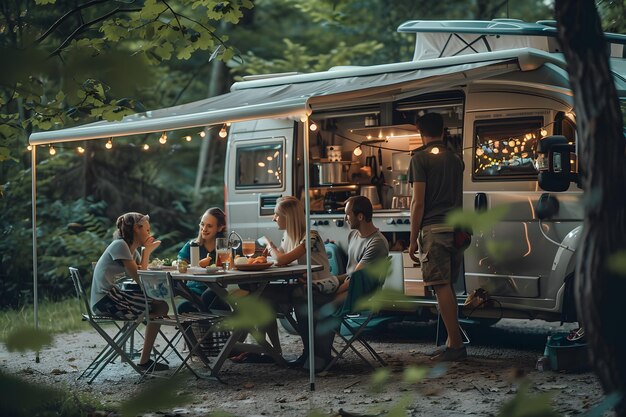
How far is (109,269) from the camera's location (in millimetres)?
7457

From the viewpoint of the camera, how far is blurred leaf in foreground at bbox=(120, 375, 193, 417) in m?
1.57

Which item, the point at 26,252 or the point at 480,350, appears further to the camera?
the point at 26,252

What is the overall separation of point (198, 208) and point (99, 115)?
11165mm

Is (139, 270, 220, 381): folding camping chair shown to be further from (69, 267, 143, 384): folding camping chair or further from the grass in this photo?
the grass

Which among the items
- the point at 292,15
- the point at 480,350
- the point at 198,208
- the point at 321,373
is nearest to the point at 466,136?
the point at 480,350

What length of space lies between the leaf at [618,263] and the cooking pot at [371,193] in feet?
27.6

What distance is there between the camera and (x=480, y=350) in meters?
8.48

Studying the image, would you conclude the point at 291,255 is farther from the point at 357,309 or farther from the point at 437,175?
the point at 357,309

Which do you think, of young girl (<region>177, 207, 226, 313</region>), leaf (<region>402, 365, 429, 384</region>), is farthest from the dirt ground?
leaf (<region>402, 365, 429, 384</region>)

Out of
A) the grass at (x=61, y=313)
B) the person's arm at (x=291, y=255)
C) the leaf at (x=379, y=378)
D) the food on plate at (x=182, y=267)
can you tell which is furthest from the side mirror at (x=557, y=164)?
the grass at (x=61, y=313)

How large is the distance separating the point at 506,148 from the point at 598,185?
622 centimetres

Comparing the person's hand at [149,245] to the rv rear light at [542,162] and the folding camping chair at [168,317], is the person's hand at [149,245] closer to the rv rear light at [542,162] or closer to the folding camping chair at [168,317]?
the folding camping chair at [168,317]

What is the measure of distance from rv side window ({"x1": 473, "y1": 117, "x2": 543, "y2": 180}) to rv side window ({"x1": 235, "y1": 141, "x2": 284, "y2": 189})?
2420 millimetres

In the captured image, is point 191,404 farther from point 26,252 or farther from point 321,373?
point 26,252
